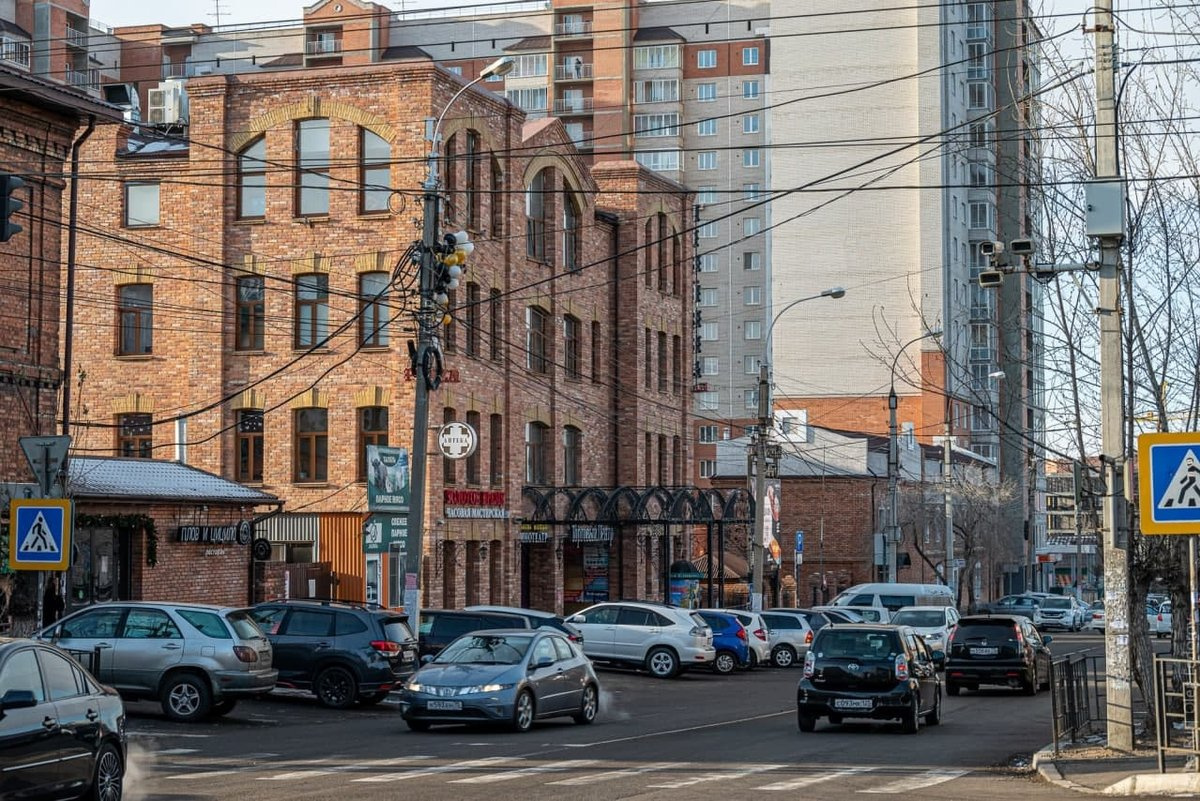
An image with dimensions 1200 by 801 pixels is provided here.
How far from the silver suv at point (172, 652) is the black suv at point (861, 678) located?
7.65m

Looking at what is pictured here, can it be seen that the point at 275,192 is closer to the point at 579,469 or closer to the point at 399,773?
the point at 579,469

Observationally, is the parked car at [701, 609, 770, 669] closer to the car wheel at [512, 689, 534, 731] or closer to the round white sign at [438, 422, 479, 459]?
the round white sign at [438, 422, 479, 459]

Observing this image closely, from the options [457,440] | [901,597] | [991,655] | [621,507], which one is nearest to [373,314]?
[457,440]

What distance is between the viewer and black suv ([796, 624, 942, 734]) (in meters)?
23.5

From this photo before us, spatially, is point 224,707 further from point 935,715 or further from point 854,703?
point 935,715

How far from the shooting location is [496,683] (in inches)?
890

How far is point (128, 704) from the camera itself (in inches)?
1008

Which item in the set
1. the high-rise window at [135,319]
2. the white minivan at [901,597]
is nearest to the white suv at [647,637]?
the white minivan at [901,597]

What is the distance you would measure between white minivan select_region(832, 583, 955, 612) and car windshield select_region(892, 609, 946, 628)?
5.01 meters

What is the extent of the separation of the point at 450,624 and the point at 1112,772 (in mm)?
16689

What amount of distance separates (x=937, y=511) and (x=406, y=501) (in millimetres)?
49939

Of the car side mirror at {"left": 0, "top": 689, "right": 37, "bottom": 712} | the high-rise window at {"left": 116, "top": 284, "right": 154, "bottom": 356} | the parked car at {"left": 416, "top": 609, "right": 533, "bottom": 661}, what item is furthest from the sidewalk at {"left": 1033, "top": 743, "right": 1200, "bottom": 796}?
the high-rise window at {"left": 116, "top": 284, "right": 154, "bottom": 356}

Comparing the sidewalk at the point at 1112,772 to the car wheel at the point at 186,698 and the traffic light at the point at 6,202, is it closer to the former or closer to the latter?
the car wheel at the point at 186,698

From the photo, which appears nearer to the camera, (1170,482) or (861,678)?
(1170,482)
